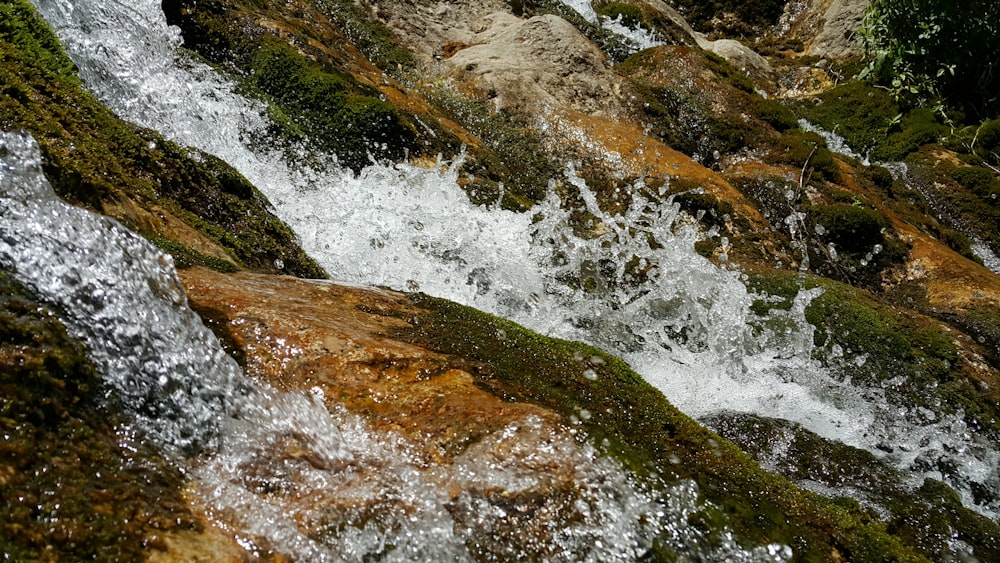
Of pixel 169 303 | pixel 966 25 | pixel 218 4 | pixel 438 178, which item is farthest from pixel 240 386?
pixel 966 25

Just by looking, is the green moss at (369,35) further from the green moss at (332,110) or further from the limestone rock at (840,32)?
the limestone rock at (840,32)

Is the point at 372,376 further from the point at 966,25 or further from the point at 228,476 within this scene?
the point at 966,25

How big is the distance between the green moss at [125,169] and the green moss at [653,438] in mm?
1987

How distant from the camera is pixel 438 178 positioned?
8398mm

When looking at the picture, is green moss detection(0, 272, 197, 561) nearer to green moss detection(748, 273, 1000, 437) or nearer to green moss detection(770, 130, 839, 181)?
green moss detection(748, 273, 1000, 437)

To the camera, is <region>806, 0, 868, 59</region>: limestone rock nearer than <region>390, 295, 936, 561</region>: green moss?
No

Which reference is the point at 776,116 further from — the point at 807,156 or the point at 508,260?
the point at 508,260

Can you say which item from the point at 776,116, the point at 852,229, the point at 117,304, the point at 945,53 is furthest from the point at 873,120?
the point at 117,304

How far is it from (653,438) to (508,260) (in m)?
4.66

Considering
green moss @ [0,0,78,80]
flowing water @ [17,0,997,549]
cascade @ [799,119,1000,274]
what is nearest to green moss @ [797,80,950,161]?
cascade @ [799,119,1000,274]

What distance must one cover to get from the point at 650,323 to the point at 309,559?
212 inches

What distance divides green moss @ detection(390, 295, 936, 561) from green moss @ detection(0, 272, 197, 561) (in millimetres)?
1520

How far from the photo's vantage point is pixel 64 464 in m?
1.95

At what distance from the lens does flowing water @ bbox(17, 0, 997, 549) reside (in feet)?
20.3
